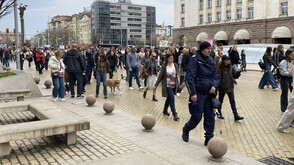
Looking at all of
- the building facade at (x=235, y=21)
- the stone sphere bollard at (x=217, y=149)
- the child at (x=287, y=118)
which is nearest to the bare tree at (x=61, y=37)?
the building facade at (x=235, y=21)

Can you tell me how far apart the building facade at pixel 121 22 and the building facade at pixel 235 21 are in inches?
2157

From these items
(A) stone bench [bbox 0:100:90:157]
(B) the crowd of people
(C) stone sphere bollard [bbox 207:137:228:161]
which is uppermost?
(B) the crowd of people

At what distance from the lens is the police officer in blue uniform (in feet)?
18.8

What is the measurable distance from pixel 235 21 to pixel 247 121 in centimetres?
4972

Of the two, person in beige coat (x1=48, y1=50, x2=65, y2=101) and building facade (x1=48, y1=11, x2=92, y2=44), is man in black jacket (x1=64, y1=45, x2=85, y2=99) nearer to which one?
person in beige coat (x1=48, y1=50, x2=65, y2=101)

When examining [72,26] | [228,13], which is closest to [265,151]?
[228,13]

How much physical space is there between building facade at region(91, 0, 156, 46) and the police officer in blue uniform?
370 ft

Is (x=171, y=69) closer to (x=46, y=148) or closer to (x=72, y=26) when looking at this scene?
(x=46, y=148)

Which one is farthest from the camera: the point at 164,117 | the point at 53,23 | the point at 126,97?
the point at 53,23

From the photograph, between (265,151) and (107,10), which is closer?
(265,151)

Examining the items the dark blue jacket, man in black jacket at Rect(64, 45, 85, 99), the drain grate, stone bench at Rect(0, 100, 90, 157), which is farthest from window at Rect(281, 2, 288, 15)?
stone bench at Rect(0, 100, 90, 157)

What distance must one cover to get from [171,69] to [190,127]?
120 inches

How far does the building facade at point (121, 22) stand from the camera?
121938 millimetres

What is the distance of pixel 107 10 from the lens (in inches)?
4857
